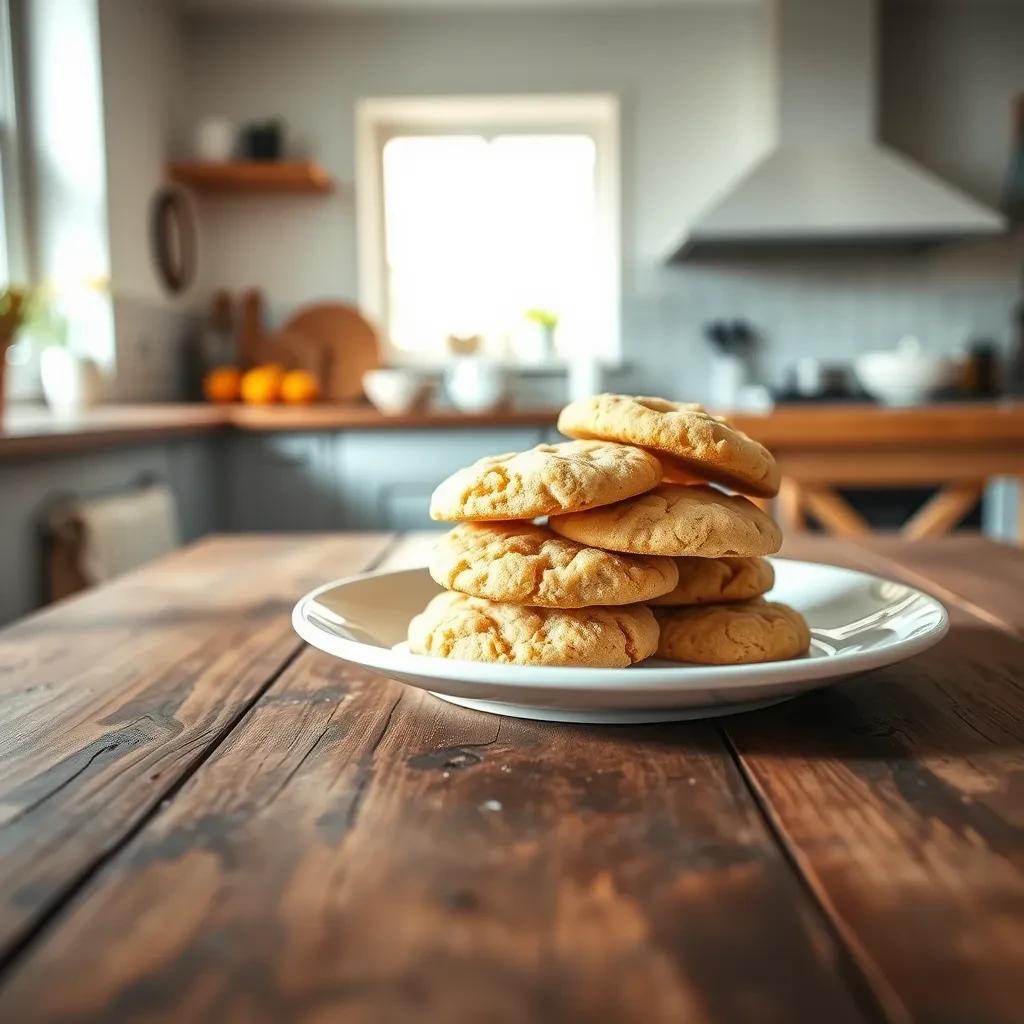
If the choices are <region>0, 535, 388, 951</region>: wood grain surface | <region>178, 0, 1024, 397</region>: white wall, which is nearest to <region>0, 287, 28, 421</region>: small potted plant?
<region>0, 535, 388, 951</region>: wood grain surface

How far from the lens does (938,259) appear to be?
4.04 m

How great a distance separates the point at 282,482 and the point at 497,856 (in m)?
2.94

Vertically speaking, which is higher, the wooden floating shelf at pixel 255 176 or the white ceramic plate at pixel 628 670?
the wooden floating shelf at pixel 255 176

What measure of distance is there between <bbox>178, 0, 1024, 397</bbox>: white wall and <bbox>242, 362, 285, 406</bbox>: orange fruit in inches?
23.8

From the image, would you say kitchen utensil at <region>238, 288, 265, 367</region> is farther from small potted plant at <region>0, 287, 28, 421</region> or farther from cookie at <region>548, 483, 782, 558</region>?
cookie at <region>548, 483, 782, 558</region>

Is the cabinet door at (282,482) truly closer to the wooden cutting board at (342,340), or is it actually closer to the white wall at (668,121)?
Result: the wooden cutting board at (342,340)

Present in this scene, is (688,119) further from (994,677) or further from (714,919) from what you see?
(714,919)

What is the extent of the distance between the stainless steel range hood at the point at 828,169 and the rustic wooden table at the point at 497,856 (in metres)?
3.06

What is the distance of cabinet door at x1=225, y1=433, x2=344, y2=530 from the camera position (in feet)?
10.8

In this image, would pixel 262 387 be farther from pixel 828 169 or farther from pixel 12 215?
pixel 828 169

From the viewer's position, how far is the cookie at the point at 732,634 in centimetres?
65

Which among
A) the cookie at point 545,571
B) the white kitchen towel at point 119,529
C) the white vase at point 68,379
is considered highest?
the white vase at point 68,379

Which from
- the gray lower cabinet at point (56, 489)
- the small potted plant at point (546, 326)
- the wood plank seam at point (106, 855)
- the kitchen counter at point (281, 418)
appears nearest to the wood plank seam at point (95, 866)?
the wood plank seam at point (106, 855)

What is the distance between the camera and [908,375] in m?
3.44
